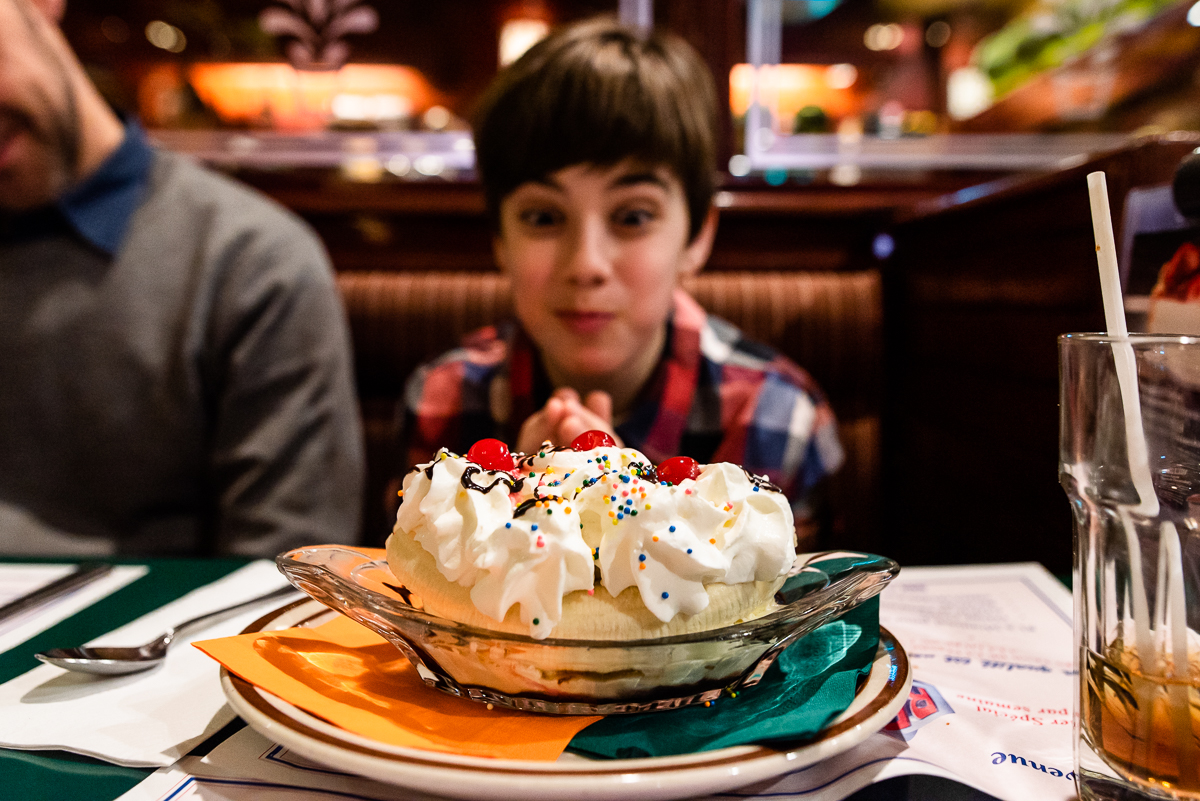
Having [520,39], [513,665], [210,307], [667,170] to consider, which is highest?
[520,39]

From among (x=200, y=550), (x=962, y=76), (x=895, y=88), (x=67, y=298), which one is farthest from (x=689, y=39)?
(x=200, y=550)

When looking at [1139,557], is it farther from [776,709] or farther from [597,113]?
[597,113]

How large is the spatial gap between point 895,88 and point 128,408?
235 cm

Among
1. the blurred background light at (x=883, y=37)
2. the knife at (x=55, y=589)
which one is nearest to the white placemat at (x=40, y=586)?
→ the knife at (x=55, y=589)

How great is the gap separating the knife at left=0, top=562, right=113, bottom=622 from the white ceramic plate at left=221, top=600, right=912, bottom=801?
503 mm

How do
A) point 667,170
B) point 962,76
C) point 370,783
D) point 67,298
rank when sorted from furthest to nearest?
point 962,76 < point 67,298 < point 667,170 < point 370,783

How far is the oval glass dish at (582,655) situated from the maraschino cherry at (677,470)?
5.3 inches

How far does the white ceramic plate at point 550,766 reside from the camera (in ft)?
1.27

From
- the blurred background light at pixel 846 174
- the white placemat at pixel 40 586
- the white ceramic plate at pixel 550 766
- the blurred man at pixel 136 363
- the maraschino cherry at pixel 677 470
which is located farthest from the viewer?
the blurred background light at pixel 846 174

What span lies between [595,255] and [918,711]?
86cm

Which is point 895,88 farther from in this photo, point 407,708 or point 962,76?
point 407,708

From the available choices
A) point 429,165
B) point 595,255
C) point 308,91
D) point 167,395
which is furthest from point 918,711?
point 308,91

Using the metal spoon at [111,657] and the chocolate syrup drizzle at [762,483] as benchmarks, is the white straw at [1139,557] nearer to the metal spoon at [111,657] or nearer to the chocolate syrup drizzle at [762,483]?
the chocolate syrup drizzle at [762,483]

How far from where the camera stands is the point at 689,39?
2.17 m
